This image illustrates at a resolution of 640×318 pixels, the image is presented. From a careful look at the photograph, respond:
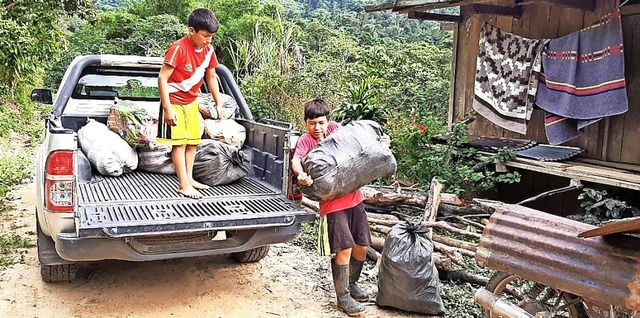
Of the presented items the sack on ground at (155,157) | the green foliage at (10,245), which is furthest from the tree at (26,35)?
the sack on ground at (155,157)

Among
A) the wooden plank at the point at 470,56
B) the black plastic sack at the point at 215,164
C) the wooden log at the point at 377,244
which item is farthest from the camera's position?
the wooden plank at the point at 470,56

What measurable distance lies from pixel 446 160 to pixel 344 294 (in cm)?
384

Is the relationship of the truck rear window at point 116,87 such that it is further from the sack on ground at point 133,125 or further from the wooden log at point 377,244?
the wooden log at point 377,244

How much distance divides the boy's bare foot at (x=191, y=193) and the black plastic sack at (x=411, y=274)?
1.49 meters

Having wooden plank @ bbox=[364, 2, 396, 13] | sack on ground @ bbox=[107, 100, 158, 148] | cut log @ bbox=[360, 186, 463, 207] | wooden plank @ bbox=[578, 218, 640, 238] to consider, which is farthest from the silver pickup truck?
wooden plank @ bbox=[364, 2, 396, 13]

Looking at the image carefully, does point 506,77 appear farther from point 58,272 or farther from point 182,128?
point 58,272

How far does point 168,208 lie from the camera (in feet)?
12.4

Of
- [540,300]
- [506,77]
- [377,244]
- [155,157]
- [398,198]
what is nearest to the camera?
[540,300]

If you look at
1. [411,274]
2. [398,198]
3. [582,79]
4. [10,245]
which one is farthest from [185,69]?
[582,79]

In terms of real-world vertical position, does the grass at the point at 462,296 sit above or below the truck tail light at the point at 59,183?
below

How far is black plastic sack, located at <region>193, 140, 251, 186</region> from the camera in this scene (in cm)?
451

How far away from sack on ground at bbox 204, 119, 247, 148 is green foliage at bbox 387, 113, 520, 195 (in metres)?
2.86

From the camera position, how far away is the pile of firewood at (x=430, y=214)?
5055 mm

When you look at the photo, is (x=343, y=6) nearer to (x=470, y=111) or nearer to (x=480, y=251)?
(x=470, y=111)
